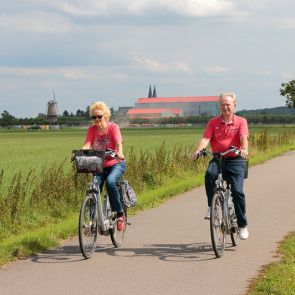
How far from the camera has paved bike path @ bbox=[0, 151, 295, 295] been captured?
6199 millimetres

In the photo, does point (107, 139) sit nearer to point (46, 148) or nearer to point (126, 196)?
point (126, 196)

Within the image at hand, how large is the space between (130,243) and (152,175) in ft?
26.4

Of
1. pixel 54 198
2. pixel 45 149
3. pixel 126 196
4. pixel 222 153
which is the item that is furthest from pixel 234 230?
pixel 45 149

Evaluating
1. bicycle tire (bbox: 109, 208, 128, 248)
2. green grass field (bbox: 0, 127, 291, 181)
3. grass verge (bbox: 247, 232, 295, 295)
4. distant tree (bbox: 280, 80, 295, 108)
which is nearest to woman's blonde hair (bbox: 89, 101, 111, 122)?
bicycle tire (bbox: 109, 208, 128, 248)

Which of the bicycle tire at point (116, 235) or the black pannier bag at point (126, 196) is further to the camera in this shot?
the black pannier bag at point (126, 196)

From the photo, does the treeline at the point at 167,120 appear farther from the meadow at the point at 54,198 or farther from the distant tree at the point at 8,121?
the meadow at the point at 54,198

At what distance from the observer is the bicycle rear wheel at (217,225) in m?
7.55

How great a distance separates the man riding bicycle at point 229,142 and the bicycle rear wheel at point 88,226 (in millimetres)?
1402

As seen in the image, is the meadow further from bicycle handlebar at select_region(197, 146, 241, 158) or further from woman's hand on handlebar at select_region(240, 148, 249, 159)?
woman's hand on handlebar at select_region(240, 148, 249, 159)

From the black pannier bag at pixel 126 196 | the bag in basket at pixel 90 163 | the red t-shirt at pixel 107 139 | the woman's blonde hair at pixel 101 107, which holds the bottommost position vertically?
the black pannier bag at pixel 126 196

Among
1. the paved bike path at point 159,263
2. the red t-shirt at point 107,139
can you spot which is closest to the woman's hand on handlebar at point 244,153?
the paved bike path at point 159,263

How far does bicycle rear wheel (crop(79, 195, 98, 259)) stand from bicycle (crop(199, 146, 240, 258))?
145cm

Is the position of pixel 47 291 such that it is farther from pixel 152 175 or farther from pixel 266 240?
pixel 152 175

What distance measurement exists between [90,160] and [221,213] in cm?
175
